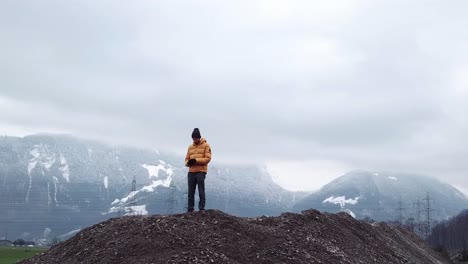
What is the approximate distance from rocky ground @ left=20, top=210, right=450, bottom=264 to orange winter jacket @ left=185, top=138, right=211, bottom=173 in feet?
4.75

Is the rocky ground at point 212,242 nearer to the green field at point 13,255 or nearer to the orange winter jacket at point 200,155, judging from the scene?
the orange winter jacket at point 200,155

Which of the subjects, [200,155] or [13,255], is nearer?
[200,155]

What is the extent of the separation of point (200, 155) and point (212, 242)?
10.8ft

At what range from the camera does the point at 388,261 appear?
18.3 meters

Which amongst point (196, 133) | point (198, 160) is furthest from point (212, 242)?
point (196, 133)

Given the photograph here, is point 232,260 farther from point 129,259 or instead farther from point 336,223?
point 336,223

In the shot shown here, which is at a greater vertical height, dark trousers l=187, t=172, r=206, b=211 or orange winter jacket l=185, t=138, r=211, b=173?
orange winter jacket l=185, t=138, r=211, b=173

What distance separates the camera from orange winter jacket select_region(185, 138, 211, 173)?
16.5m

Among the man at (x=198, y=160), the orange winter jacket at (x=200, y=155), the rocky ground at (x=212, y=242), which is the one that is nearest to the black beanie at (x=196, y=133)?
the man at (x=198, y=160)

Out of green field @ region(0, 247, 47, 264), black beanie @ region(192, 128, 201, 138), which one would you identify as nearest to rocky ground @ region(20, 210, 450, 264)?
black beanie @ region(192, 128, 201, 138)

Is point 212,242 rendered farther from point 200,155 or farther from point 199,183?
point 200,155

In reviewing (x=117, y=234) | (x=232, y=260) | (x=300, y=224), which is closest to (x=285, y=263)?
(x=232, y=260)

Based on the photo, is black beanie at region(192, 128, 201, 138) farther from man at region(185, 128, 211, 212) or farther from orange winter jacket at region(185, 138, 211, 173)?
orange winter jacket at region(185, 138, 211, 173)

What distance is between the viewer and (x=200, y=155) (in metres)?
16.5
